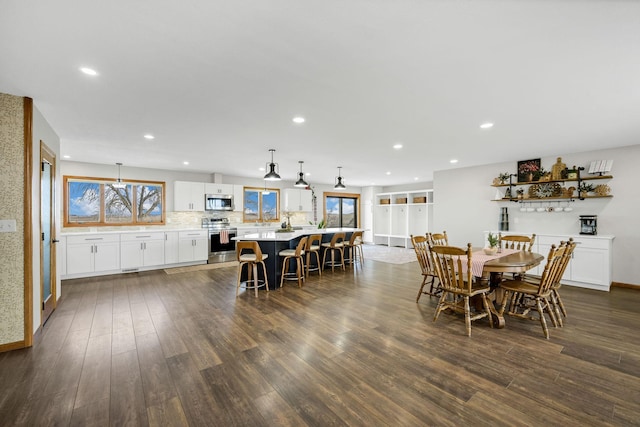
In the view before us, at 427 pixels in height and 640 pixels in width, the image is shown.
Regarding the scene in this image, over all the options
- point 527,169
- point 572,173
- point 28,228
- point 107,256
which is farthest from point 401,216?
point 28,228

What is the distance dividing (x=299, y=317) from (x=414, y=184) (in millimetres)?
8519

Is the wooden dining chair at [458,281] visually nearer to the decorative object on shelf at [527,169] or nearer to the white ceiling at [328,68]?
the white ceiling at [328,68]

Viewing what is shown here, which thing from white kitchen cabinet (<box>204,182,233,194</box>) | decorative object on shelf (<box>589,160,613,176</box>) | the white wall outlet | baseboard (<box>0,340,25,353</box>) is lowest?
baseboard (<box>0,340,25,353</box>)

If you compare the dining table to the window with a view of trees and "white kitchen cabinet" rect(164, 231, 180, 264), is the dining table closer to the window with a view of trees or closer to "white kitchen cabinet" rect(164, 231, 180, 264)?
"white kitchen cabinet" rect(164, 231, 180, 264)

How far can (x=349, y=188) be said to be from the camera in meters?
11.2

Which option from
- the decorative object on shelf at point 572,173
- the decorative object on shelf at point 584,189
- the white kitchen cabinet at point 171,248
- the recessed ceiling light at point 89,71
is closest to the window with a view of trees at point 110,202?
the white kitchen cabinet at point 171,248

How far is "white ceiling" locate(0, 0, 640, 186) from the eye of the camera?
164 centimetres

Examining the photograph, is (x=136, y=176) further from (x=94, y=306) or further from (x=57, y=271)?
(x=94, y=306)

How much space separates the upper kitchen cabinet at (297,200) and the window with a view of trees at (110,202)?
3498 mm

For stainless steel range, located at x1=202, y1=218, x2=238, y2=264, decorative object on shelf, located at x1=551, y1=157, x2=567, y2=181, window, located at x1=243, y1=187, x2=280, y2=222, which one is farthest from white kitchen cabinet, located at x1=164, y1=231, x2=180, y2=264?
decorative object on shelf, located at x1=551, y1=157, x2=567, y2=181

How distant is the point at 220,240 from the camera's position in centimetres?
709

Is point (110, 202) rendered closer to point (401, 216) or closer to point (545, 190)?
point (401, 216)

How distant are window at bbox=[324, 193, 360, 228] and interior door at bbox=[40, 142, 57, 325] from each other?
778cm

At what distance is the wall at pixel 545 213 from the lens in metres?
4.84
